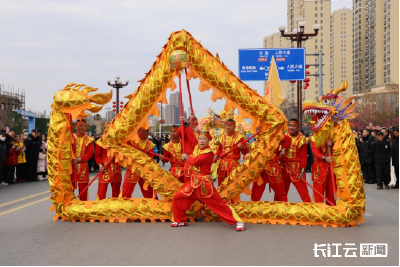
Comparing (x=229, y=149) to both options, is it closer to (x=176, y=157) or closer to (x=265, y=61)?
(x=176, y=157)

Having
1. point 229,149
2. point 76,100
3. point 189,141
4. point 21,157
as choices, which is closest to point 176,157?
point 189,141

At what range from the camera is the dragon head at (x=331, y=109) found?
720 cm

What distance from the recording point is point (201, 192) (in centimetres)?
673

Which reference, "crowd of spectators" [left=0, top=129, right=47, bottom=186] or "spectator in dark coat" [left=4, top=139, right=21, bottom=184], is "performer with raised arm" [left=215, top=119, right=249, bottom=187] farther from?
"spectator in dark coat" [left=4, top=139, right=21, bottom=184]

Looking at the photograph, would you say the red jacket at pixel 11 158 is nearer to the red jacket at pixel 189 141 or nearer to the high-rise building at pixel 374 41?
the red jacket at pixel 189 141

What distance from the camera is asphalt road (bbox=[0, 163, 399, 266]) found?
4.97m

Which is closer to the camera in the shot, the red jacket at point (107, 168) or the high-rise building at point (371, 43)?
the red jacket at point (107, 168)

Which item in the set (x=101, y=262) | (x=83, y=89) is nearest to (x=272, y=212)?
(x=101, y=262)

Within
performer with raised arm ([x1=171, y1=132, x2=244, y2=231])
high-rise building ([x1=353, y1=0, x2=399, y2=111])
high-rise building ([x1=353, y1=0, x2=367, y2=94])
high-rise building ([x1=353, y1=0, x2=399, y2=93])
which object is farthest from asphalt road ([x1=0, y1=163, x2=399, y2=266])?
high-rise building ([x1=353, y1=0, x2=367, y2=94])

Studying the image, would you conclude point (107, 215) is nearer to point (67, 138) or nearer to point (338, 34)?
point (67, 138)

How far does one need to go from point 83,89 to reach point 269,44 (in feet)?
183

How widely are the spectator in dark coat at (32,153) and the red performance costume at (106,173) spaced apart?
740cm

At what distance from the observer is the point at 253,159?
7191 mm

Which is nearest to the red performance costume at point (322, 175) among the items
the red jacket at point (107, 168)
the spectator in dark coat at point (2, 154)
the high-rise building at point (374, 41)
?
the red jacket at point (107, 168)
